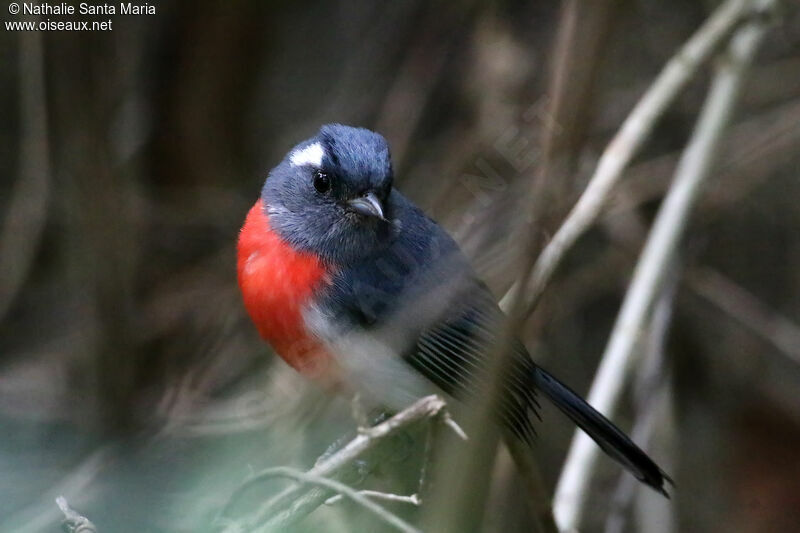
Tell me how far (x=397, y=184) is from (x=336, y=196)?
1386mm

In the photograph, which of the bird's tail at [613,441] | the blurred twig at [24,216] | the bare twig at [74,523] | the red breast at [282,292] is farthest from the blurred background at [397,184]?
the bare twig at [74,523]

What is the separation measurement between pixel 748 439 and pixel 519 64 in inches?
92.0

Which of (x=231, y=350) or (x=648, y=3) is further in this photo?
(x=648, y=3)

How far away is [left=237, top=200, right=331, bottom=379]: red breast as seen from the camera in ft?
10.0

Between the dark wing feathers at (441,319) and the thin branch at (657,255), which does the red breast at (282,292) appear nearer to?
the dark wing feathers at (441,319)

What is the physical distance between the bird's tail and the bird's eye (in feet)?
3.48

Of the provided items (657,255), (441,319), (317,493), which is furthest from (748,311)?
(317,493)

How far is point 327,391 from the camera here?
2975 millimetres

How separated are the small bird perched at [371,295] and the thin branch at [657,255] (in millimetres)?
92

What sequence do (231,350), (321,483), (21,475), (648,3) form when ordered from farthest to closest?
(648,3)
(231,350)
(21,475)
(321,483)

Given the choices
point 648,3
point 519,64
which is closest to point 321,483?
point 519,64

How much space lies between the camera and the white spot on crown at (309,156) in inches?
129

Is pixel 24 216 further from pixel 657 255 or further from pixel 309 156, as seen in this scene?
pixel 657 255

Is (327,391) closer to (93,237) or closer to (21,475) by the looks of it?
(21,475)
